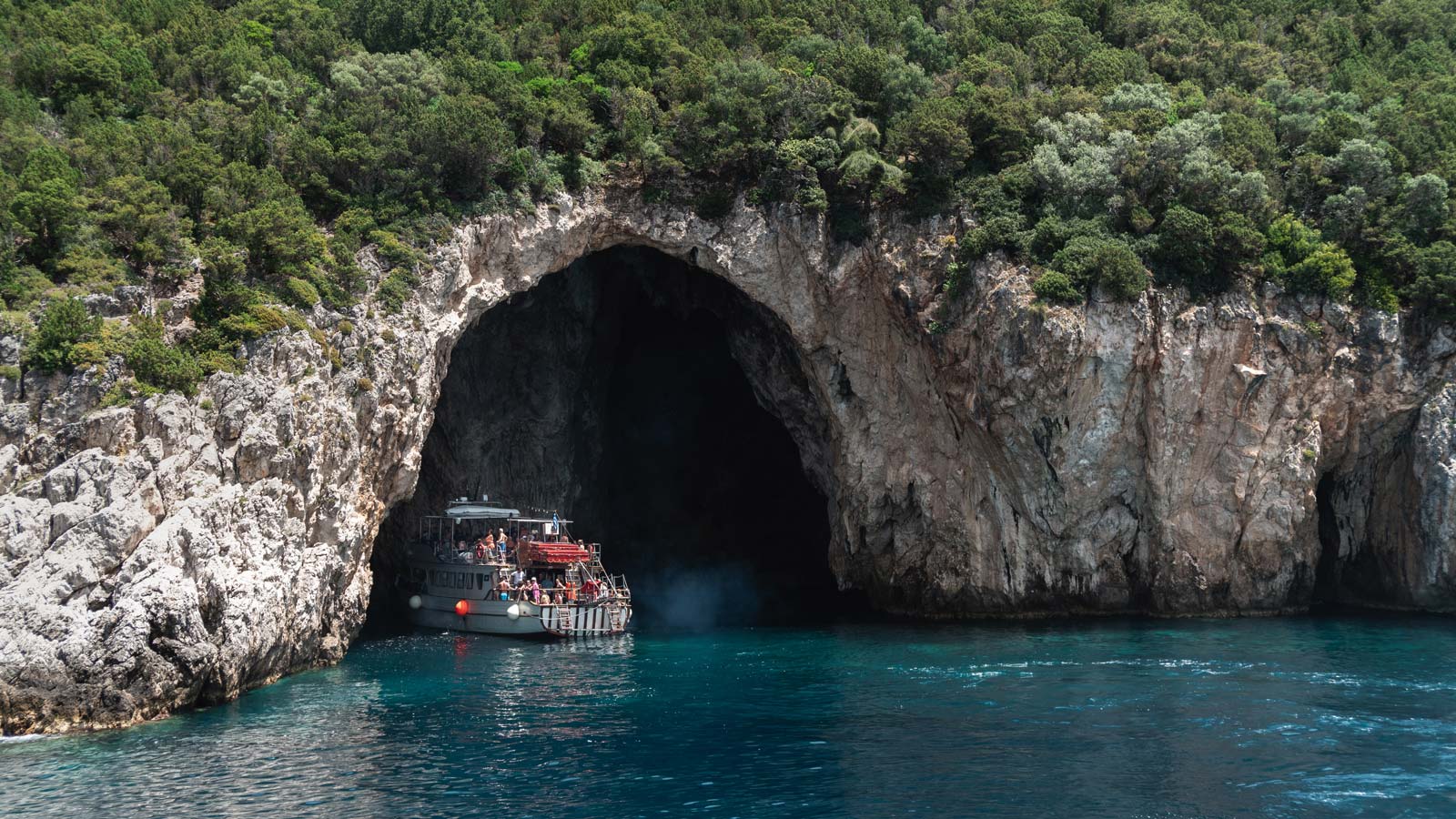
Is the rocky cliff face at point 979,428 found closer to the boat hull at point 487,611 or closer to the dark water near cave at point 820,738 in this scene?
the dark water near cave at point 820,738

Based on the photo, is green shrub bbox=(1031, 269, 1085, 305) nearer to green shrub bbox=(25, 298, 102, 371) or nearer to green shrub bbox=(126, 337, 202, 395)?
green shrub bbox=(126, 337, 202, 395)

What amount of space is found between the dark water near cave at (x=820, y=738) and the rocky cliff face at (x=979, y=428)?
6710mm

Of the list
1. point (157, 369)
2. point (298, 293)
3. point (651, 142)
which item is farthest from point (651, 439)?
point (157, 369)

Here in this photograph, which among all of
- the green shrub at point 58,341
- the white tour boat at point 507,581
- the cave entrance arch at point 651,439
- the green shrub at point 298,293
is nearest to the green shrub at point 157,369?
the green shrub at point 58,341

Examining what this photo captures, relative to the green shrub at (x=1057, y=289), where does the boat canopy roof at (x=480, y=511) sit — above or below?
below

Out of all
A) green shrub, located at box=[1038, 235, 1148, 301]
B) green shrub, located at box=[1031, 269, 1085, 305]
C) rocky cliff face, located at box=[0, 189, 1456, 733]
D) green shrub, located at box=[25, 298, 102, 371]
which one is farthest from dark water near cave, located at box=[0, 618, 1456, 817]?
green shrub, located at box=[1038, 235, 1148, 301]

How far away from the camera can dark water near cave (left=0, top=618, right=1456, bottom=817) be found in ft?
92.2

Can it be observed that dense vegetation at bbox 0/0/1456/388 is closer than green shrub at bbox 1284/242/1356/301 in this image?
Yes

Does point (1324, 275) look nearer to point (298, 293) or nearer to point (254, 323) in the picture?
point (298, 293)

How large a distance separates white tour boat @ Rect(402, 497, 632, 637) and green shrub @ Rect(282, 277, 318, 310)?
1583 centimetres

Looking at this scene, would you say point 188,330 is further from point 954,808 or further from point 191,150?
point 954,808

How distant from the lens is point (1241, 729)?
33719 mm

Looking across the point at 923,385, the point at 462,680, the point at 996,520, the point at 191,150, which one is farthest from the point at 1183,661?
the point at 191,150

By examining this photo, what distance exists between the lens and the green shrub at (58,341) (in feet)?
127
